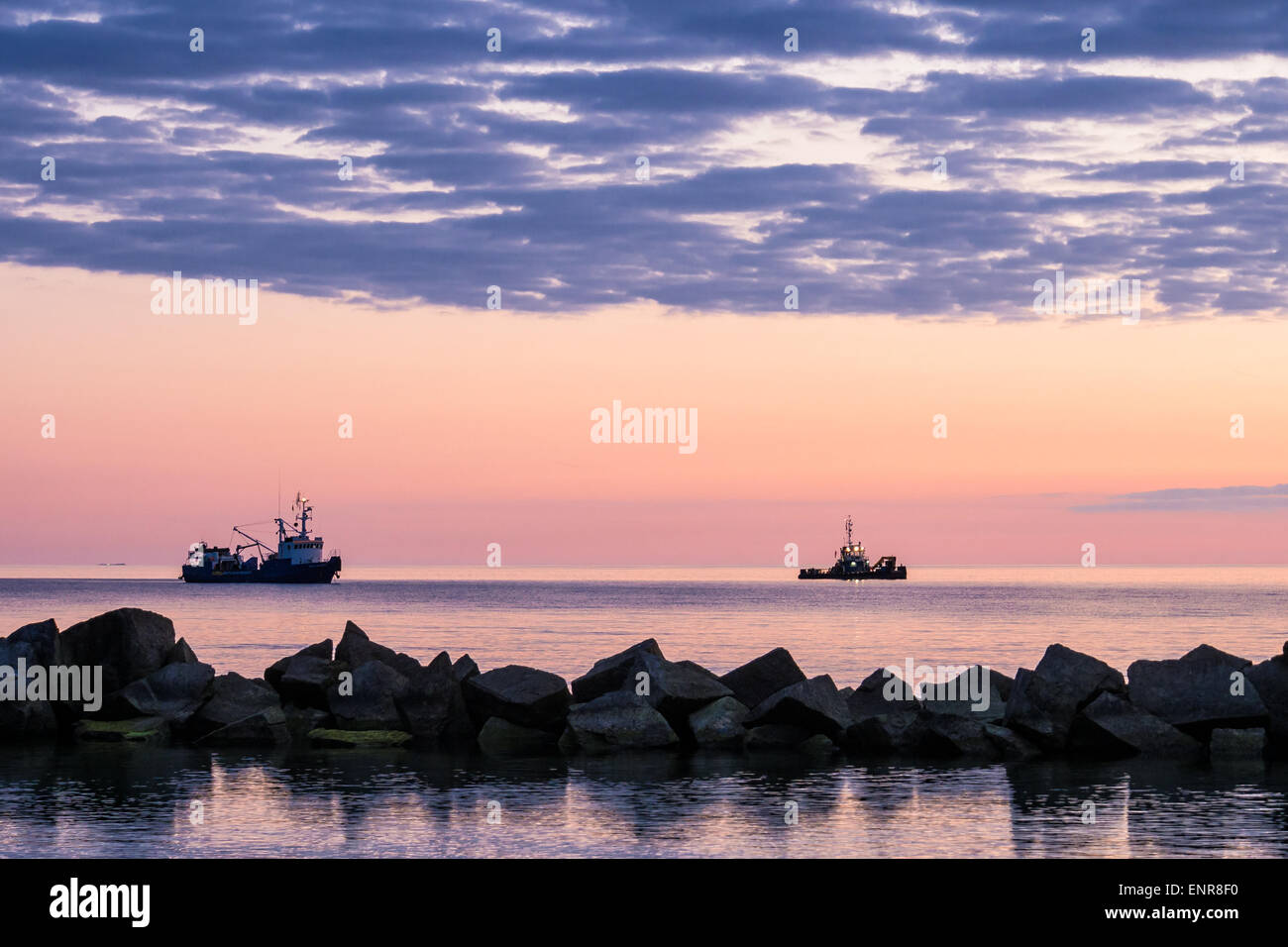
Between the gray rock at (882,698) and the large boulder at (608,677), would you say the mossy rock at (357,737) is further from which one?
the gray rock at (882,698)

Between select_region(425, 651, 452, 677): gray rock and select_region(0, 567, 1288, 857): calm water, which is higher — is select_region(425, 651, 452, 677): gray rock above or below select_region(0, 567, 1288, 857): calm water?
above

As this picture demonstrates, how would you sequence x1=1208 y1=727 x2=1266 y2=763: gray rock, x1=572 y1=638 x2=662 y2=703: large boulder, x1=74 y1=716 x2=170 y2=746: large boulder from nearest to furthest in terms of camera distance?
x1=1208 y1=727 x2=1266 y2=763: gray rock → x1=74 y1=716 x2=170 y2=746: large boulder → x1=572 y1=638 x2=662 y2=703: large boulder

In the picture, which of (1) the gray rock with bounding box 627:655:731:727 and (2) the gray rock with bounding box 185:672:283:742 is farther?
(2) the gray rock with bounding box 185:672:283:742

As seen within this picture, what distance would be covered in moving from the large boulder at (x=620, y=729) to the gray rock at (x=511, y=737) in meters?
1.14

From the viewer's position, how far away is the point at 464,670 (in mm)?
33781

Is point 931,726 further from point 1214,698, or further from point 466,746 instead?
point 466,746

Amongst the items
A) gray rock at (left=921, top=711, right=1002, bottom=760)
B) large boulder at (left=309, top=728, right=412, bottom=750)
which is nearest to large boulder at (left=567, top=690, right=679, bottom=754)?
large boulder at (left=309, top=728, right=412, bottom=750)

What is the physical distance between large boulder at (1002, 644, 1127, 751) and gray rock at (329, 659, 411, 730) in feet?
47.2

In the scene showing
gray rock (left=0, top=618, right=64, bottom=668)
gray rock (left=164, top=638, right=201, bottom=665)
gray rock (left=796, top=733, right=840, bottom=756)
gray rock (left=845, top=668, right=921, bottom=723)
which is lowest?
gray rock (left=796, top=733, right=840, bottom=756)

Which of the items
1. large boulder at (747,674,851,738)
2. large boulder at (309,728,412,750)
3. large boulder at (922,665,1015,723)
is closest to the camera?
large boulder at (747,674,851,738)

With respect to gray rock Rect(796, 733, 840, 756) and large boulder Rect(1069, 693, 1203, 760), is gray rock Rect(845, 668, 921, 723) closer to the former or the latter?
gray rock Rect(796, 733, 840, 756)

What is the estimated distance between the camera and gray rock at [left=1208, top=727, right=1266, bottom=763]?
2819cm

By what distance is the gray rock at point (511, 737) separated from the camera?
31056mm

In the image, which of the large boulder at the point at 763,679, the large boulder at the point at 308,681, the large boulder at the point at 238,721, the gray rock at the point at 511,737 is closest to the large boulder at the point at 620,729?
the gray rock at the point at 511,737
